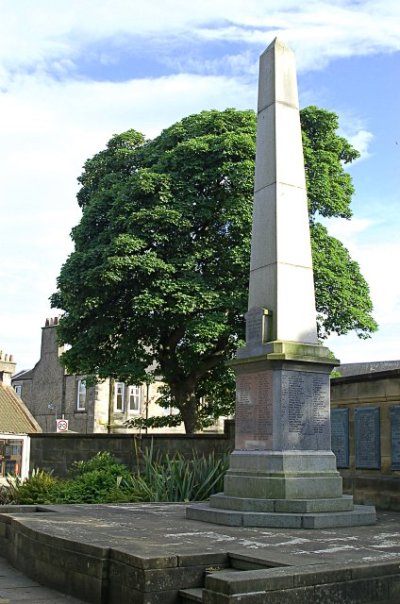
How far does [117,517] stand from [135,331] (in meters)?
13.9

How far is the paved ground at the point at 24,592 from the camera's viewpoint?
20.9 feet

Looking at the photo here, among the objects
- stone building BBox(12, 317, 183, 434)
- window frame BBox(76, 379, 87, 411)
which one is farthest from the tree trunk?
window frame BBox(76, 379, 87, 411)

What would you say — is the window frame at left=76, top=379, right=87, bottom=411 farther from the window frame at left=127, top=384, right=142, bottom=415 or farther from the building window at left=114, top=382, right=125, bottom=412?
the window frame at left=127, top=384, right=142, bottom=415

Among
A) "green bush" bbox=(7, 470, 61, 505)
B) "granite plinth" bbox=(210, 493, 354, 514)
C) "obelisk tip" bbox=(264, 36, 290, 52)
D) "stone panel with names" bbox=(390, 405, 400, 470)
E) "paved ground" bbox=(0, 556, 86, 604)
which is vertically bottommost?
"paved ground" bbox=(0, 556, 86, 604)

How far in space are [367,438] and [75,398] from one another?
4029cm

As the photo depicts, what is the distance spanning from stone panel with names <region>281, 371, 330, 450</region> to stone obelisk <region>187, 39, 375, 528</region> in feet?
0.05

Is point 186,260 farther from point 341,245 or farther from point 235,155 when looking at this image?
point 341,245

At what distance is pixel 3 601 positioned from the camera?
19.9ft

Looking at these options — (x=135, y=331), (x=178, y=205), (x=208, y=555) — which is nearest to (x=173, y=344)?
(x=135, y=331)

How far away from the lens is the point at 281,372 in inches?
378

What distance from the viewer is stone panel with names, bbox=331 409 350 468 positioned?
12938 millimetres

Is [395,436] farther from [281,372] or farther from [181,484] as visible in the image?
[181,484]

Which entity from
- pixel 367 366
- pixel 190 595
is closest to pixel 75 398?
pixel 367 366

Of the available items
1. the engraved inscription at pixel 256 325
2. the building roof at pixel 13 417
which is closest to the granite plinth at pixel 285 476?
the engraved inscription at pixel 256 325
